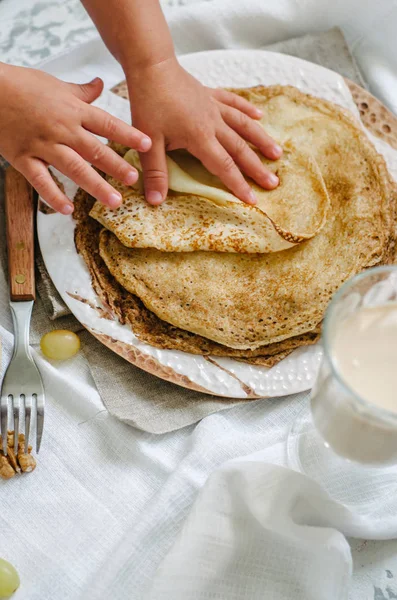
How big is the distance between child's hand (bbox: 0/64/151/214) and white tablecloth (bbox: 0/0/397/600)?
328 mm

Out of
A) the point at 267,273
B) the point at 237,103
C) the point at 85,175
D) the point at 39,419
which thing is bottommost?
the point at 39,419

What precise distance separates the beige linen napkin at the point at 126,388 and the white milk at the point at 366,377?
37 cm

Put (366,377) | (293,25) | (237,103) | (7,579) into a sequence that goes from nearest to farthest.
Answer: (366,377)
(7,579)
(237,103)
(293,25)

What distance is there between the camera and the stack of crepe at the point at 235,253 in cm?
128

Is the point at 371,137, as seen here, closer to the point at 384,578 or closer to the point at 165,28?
the point at 165,28

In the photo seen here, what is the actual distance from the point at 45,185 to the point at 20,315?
0.26 meters

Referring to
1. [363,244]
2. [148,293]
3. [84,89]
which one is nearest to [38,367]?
[148,293]

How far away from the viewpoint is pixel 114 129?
4.27ft

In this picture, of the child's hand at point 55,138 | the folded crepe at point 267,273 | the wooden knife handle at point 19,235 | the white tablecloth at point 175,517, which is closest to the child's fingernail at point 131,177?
the child's hand at point 55,138

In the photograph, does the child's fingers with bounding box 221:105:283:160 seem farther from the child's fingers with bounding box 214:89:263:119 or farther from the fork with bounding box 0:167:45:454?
the fork with bounding box 0:167:45:454

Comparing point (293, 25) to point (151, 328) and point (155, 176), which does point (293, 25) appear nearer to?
point (155, 176)

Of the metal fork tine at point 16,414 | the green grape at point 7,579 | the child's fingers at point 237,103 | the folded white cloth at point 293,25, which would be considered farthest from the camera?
the folded white cloth at point 293,25

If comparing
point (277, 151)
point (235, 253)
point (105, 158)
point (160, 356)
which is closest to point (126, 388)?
point (160, 356)

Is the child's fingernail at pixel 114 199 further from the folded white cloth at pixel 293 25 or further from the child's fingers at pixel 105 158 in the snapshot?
the folded white cloth at pixel 293 25
